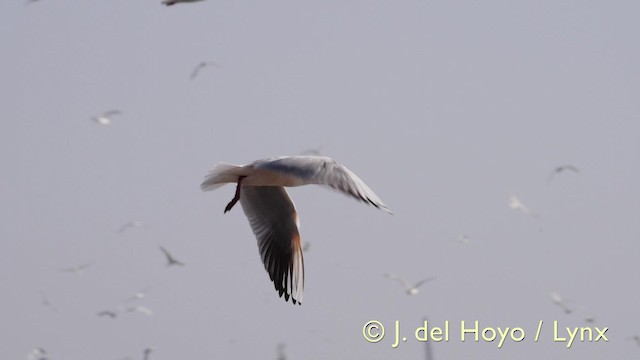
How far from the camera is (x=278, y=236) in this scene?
11641 millimetres

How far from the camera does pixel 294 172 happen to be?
9883mm

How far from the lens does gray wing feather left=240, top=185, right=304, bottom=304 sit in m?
11.5

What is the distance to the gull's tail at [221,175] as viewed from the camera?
35.2ft

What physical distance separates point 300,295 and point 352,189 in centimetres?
265

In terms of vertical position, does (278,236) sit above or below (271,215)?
below

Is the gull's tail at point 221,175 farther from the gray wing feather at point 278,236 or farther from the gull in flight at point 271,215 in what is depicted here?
the gray wing feather at point 278,236

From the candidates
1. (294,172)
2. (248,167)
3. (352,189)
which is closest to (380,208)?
(352,189)

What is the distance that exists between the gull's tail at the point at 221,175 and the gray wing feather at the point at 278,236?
558mm

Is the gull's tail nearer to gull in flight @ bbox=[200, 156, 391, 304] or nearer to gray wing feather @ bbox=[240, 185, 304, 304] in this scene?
gull in flight @ bbox=[200, 156, 391, 304]

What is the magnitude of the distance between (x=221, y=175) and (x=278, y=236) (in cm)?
102

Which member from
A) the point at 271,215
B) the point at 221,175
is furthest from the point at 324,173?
the point at 271,215

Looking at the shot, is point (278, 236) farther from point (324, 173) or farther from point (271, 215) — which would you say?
point (324, 173)

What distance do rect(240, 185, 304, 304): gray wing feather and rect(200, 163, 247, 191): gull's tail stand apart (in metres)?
0.56

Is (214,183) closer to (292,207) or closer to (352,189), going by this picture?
(292,207)
